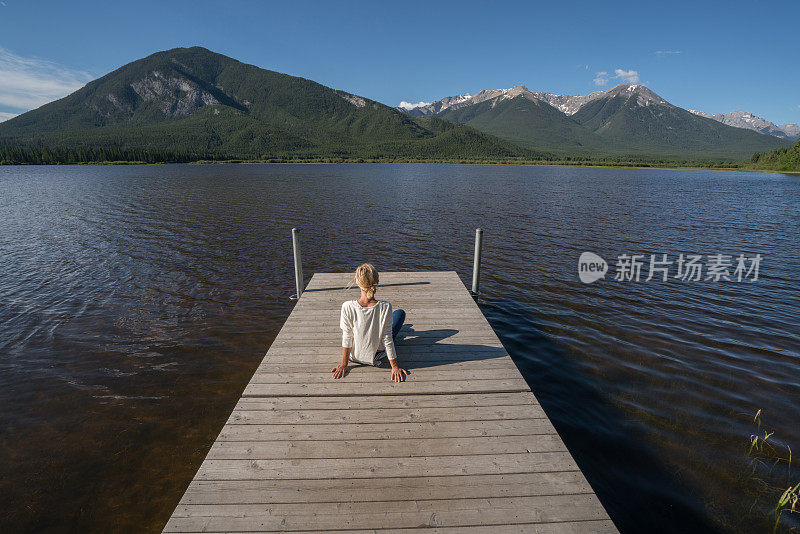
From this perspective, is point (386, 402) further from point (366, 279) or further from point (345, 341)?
point (366, 279)

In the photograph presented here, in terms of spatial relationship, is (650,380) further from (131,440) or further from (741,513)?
(131,440)

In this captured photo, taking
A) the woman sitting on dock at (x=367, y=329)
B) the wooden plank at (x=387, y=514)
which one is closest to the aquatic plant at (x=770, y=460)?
the wooden plank at (x=387, y=514)

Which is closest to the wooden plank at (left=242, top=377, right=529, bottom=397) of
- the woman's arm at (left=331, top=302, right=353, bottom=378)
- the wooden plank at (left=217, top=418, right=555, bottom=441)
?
the woman's arm at (left=331, top=302, right=353, bottom=378)

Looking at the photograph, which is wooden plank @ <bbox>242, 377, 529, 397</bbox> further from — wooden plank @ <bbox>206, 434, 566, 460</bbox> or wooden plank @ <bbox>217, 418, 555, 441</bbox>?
wooden plank @ <bbox>206, 434, 566, 460</bbox>

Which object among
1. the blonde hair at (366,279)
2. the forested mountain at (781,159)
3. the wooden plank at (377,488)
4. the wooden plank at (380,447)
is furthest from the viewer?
the forested mountain at (781,159)

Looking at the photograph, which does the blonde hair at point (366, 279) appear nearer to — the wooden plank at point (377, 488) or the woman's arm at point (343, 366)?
the woman's arm at point (343, 366)

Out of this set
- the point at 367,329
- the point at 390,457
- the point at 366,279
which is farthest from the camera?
the point at 367,329

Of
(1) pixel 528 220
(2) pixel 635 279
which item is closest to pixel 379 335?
(2) pixel 635 279

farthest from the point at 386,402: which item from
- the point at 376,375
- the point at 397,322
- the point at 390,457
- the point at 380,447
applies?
the point at 397,322

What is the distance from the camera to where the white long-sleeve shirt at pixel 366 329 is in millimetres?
5848

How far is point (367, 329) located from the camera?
605 cm

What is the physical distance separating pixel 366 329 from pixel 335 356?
1.36 meters

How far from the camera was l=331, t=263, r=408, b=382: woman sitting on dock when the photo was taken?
18.9ft

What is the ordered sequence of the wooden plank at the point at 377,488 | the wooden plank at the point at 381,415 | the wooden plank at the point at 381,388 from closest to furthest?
the wooden plank at the point at 377,488, the wooden plank at the point at 381,415, the wooden plank at the point at 381,388
